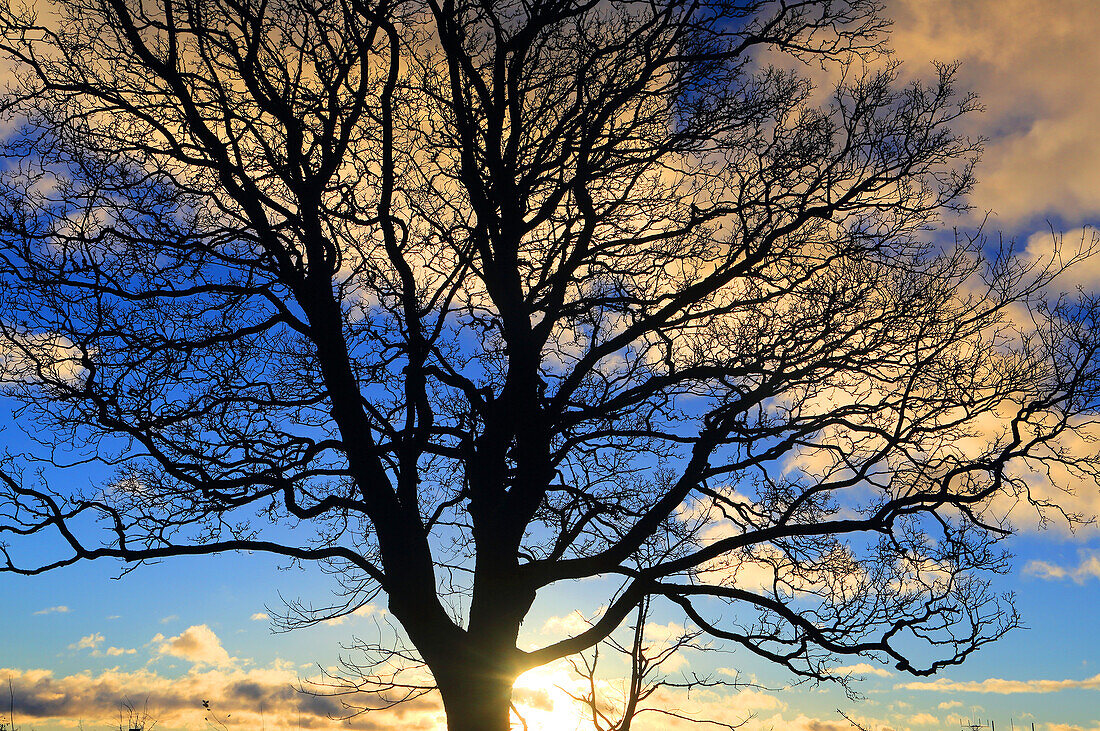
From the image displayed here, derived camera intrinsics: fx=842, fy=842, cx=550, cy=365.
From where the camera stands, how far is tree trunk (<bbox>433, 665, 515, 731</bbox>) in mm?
7246

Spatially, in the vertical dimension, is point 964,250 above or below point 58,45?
below

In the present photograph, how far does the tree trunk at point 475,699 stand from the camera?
7246 millimetres

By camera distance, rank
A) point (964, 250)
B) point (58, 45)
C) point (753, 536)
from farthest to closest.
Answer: point (58, 45) → point (964, 250) → point (753, 536)

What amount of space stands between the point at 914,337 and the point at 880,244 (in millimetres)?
1003

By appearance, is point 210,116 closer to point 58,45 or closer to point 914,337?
point 58,45

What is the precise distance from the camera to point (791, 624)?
7309mm

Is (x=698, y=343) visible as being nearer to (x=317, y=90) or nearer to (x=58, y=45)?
(x=317, y=90)

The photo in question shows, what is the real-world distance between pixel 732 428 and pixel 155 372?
17.7 ft

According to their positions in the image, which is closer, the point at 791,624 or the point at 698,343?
the point at 791,624

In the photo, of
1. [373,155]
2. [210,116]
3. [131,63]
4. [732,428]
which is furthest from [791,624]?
[131,63]

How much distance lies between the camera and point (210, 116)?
8211 mm

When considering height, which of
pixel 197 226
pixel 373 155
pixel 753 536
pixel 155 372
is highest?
pixel 373 155

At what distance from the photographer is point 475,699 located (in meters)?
7.28

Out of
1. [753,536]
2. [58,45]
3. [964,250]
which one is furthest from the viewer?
[58,45]
